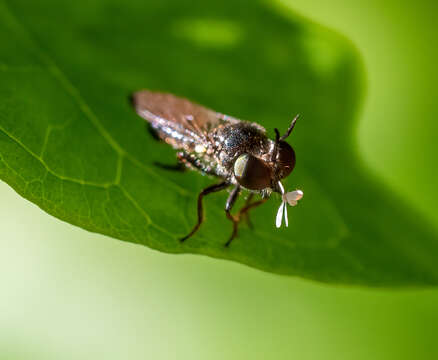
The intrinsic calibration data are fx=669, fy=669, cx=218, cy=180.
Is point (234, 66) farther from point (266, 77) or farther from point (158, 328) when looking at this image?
point (158, 328)

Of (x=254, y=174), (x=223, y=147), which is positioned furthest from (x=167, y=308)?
(x=223, y=147)

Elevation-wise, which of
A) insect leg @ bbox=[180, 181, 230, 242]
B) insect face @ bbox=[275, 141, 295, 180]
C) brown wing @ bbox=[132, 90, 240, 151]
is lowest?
insect leg @ bbox=[180, 181, 230, 242]

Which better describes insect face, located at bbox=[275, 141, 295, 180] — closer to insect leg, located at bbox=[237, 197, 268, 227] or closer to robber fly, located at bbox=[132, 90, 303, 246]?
robber fly, located at bbox=[132, 90, 303, 246]

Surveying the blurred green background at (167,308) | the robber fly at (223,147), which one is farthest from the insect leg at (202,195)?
the blurred green background at (167,308)

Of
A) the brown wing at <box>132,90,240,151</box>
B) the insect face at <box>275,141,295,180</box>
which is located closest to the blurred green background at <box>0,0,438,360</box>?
the insect face at <box>275,141,295,180</box>

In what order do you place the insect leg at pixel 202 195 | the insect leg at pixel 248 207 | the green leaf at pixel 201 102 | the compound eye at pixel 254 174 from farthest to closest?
1. the insect leg at pixel 248 207
2. the compound eye at pixel 254 174
3. the insect leg at pixel 202 195
4. the green leaf at pixel 201 102

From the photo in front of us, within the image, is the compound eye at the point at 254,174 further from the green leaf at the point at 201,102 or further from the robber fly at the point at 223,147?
the green leaf at the point at 201,102
